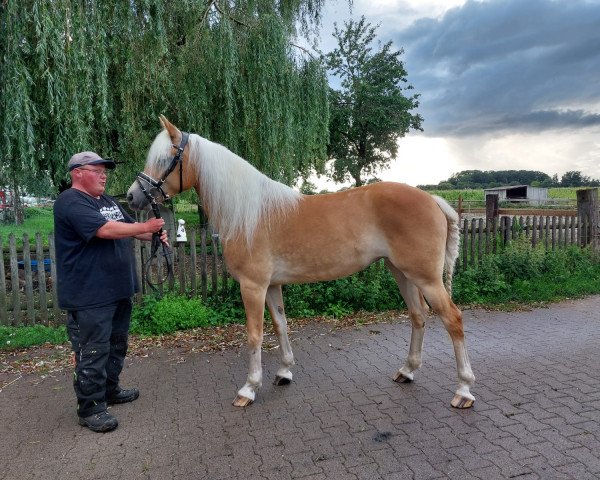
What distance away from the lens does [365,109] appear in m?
25.6

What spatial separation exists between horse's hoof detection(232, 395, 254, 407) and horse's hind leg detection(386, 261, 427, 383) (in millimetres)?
1434

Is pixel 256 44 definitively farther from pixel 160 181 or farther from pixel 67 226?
pixel 67 226

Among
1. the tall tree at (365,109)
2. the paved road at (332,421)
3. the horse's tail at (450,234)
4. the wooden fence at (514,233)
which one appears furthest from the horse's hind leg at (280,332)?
the tall tree at (365,109)

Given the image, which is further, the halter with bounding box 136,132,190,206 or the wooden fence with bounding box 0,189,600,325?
the wooden fence with bounding box 0,189,600,325

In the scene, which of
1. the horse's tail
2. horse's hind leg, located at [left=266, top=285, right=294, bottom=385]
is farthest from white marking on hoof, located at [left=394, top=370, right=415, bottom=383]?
horse's hind leg, located at [left=266, top=285, right=294, bottom=385]

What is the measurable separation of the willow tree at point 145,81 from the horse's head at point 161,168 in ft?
9.33

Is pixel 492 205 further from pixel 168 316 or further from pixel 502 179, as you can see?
pixel 502 179

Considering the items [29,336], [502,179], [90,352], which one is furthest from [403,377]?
[502,179]

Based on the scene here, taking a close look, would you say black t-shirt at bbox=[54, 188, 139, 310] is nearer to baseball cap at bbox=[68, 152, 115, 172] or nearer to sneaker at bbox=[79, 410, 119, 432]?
baseball cap at bbox=[68, 152, 115, 172]

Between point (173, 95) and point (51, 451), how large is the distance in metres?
5.87

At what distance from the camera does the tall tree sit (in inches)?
1001

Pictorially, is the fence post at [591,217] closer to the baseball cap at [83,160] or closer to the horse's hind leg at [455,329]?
the horse's hind leg at [455,329]

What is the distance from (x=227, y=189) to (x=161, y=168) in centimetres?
58

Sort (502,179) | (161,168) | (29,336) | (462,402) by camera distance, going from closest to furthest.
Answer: (462,402) < (161,168) < (29,336) < (502,179)
